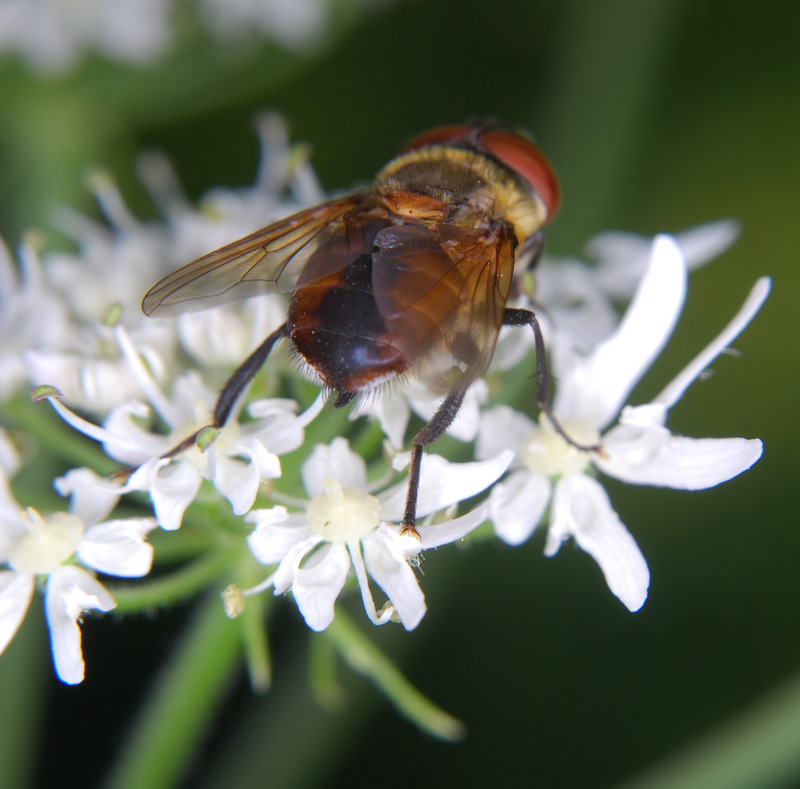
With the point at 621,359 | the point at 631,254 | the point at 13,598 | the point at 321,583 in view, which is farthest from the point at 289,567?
the point at 631,254

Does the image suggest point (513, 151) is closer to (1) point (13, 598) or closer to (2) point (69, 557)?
(2) point (69, 557)

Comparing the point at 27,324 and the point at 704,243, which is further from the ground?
the point at 27,324

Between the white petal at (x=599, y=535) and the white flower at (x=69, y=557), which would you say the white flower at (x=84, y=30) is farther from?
the white petal at (x=599, y=535)

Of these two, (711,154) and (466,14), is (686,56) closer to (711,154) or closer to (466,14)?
(711,154)

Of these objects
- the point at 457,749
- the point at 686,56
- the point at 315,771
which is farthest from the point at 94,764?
the point at 686,56

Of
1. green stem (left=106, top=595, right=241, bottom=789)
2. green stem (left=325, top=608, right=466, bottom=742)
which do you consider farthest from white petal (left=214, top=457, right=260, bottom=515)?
green stem (left=106, top=595, right=241, bottom=789)
